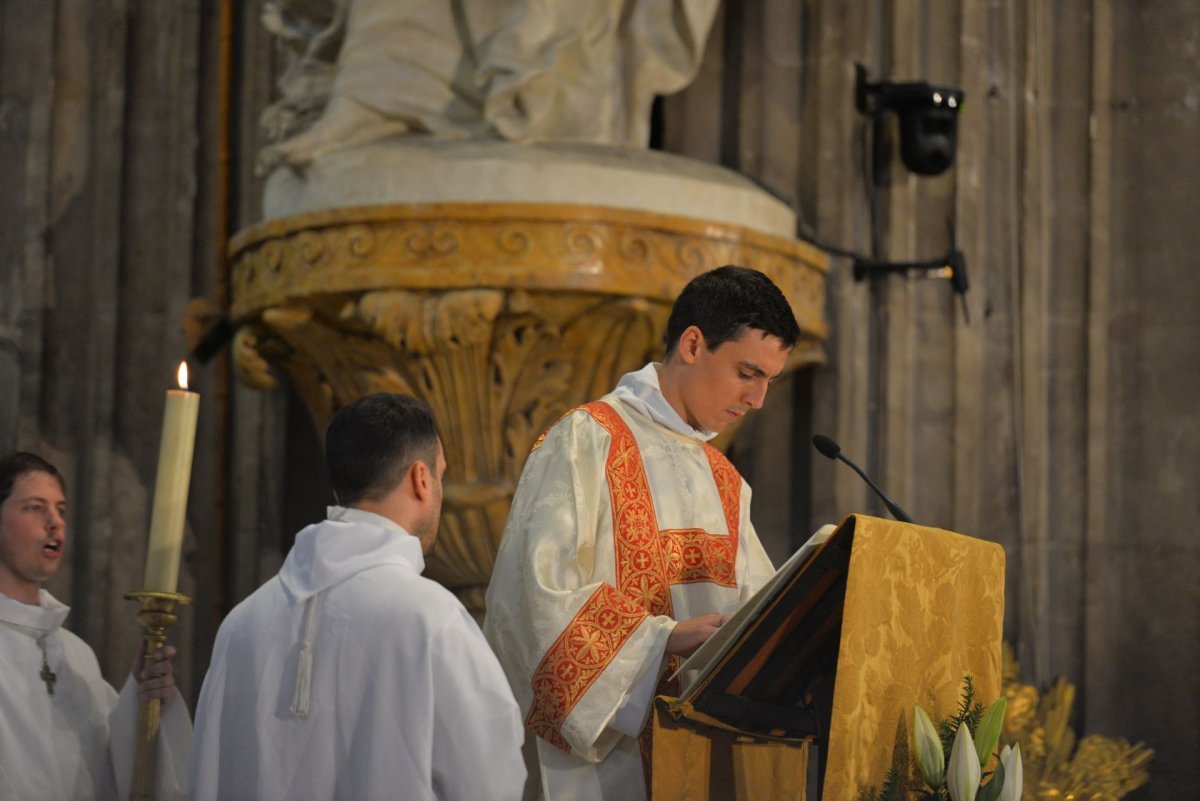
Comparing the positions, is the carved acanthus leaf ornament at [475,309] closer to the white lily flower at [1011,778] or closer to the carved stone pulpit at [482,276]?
the carved stone pulpit at [482,276]

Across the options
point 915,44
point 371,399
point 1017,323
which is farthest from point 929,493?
point 371,399

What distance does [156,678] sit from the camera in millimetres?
3707

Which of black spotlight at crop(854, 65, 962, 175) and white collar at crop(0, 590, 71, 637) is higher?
black spotlight at crop(854, 65, 962, 175)

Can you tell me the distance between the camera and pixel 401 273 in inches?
201

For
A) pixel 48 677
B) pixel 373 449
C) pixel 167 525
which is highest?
pixel 373 449

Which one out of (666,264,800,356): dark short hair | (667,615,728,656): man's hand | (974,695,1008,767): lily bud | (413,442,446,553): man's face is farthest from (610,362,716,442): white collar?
(974,695,1008,767): lily bud

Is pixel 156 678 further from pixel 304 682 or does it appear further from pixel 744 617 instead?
pixel 744 617

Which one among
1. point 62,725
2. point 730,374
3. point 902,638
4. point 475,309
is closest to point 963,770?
point 902,638

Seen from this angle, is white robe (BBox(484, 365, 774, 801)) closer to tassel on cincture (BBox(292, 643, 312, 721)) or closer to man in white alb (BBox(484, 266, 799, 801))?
man in white alb (BBox(484, 266, 799, 801))

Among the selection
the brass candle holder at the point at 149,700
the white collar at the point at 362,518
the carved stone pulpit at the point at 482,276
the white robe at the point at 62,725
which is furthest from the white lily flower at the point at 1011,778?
the carved stone pulpit at the point at 482,276

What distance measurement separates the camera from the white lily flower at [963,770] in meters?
3.32

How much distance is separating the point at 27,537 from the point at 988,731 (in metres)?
2.15

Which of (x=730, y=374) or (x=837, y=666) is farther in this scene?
(x=730, y=374)

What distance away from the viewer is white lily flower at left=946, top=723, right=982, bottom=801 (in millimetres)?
3318
